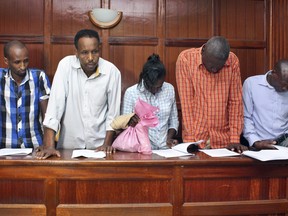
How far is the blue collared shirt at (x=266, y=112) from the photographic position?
103 inches

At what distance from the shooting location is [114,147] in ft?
7.20

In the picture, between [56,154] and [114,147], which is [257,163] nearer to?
[114,147]

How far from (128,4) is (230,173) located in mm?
1930

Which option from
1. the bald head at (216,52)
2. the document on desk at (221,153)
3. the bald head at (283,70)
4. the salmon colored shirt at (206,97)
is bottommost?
the document on desk at (221,153)

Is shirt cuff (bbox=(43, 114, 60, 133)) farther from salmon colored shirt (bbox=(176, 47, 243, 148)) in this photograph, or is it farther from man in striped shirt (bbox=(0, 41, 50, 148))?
salmon colored shirt (bbox=(176, 47, 243, 148))

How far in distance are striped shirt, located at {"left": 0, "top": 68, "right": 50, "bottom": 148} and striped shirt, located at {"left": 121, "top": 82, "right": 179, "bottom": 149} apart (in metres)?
0.56

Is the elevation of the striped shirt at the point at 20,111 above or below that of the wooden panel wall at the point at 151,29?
below

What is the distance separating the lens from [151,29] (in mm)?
3328

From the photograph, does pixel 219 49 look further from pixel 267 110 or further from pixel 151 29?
pixel 151 29

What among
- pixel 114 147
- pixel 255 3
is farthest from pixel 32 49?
pixel 255 3

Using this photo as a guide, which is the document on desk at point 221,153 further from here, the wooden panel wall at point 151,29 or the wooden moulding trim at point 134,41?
the wooden moulding trim at point 134,41

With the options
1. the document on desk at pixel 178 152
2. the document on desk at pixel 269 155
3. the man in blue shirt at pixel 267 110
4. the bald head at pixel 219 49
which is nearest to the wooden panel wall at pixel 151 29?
the man in blue shirt at pixel 267 110

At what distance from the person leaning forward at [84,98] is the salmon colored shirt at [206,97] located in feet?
1.49

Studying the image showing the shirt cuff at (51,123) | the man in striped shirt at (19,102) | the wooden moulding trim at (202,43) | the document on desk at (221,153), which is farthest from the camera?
the wooden moulding trim at (202,43)
